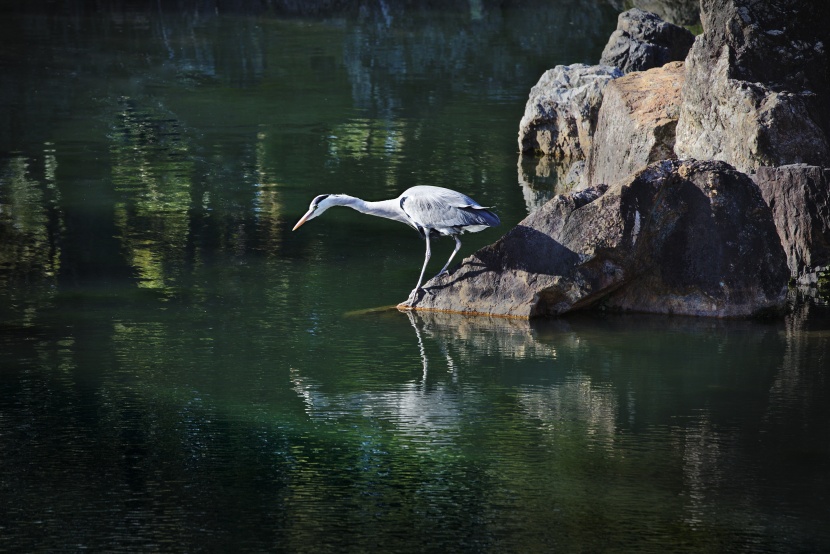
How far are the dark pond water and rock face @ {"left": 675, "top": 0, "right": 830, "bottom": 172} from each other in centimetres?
184

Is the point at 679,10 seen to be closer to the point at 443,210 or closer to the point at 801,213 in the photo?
the point at 801,213

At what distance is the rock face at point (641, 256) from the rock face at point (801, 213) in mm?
792

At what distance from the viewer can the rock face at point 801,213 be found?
9.95m

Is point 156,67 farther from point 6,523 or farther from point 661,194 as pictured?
point 6,523

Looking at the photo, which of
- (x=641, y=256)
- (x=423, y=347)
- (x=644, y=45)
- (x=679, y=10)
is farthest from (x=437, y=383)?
(x=679, y=10)

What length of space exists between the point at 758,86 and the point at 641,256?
2583 mm

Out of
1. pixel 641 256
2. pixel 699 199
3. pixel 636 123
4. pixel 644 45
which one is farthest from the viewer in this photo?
pixel 644 45

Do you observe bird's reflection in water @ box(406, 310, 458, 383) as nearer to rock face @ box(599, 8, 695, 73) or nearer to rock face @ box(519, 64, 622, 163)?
rock face @ box(519, 64, 622, 163)

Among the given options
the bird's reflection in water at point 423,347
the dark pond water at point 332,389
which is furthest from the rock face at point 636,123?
the bird's reflection in water at point 423,347

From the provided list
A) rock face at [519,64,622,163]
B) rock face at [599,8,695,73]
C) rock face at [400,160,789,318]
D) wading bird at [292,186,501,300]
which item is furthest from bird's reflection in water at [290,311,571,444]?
rock face at [599,8,695,73]

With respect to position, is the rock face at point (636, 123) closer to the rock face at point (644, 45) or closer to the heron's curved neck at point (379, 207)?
the heron's curved neck at point (379, 207)

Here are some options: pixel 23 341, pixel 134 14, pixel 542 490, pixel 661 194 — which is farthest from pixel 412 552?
pixel 134 14

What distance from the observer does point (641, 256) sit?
9102 millimetres

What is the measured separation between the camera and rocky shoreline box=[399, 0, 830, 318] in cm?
902
